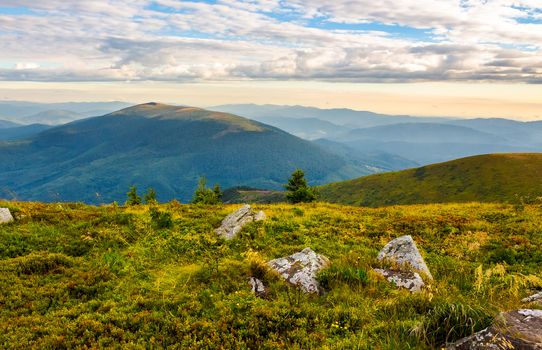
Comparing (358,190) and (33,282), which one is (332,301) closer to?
(33,282)

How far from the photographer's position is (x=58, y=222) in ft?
56.4

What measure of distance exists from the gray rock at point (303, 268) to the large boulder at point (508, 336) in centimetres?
429

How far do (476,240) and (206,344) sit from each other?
14.3 metres

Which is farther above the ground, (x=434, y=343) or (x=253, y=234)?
(x=434, y=343)

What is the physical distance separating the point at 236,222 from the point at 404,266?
9.11 m

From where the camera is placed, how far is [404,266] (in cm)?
1098

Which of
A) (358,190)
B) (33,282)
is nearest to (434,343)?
(33,282)

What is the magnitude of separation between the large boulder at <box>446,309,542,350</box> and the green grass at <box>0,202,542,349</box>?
0.27 metres

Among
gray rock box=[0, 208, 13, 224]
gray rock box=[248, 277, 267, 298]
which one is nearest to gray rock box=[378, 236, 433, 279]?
gray rock box=[248, 277, 267, 298]

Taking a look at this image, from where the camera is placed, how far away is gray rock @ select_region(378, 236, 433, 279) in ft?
37.0

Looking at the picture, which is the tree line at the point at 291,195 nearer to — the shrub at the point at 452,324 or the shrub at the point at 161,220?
the shrub at the point at 161,220

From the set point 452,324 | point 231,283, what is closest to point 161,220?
point 231,283

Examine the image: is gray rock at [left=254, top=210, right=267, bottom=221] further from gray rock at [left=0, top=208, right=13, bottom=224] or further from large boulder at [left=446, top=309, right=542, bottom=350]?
large boulder at [left=446, top=309, right=542, bottom=350]

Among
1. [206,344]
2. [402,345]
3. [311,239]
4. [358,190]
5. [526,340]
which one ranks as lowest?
[358,190]
